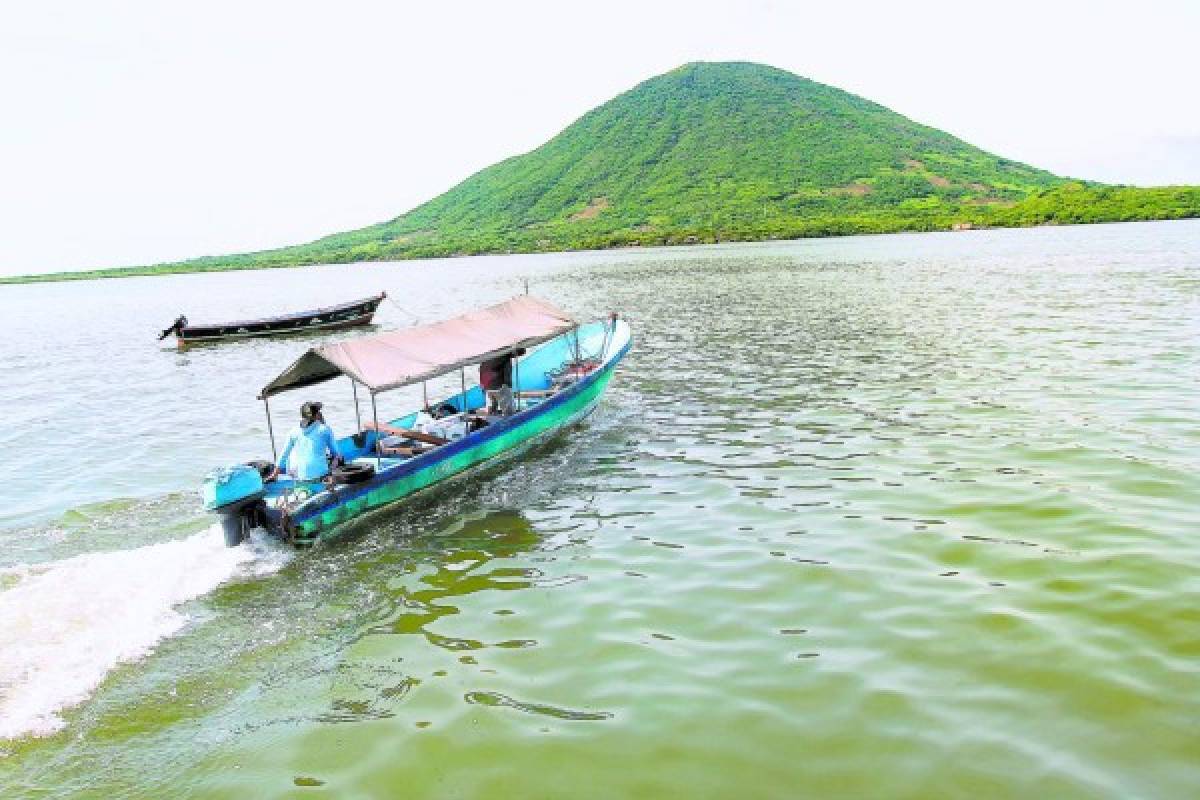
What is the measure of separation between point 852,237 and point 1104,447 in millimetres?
102192

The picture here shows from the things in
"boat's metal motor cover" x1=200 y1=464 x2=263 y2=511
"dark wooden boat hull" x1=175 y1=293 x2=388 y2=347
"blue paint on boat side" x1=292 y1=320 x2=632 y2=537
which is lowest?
"dark wooden boat hull" x1=175 y1=293 x2=388 y2=347

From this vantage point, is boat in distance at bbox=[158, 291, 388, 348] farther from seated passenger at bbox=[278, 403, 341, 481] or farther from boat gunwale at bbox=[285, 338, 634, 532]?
seated passenger at bbox=[278, 403, 341, 481]

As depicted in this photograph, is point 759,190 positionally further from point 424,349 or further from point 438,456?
point 438,456

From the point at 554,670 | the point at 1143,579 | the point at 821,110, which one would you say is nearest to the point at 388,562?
the point at 554,670

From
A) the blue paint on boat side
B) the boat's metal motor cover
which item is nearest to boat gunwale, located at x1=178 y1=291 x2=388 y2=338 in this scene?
the blue paint on boat side

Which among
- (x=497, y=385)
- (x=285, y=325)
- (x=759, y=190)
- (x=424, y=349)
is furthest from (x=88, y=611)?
(x=759, y=190)

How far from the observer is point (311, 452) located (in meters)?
13.2

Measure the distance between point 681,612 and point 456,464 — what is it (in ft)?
22.0

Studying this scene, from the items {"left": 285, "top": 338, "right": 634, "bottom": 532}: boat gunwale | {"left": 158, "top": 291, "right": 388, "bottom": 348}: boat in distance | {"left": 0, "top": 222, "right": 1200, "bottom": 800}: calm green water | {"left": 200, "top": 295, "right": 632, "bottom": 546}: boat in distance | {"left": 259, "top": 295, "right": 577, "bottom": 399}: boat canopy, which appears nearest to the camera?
{"left": 0, "top": 222, "right": 1200, "bottom": 800}: calm green water

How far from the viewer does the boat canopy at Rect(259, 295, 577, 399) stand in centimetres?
1392

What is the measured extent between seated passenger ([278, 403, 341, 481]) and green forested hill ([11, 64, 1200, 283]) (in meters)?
107

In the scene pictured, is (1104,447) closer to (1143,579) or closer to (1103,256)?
(1143,579)

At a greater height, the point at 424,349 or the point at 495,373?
the point at 424,349

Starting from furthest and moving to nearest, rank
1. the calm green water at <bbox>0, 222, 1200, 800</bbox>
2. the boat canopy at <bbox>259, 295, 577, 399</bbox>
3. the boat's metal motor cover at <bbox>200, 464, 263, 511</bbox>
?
the boat canopy at <bbox>259, 295, 577, 399</bbox>, the boat's metal motor cover at <bbox>200, 464, 263, 511</bbox>, the calm green water at <bbox>0, 222, 1200, 800</bbox>
